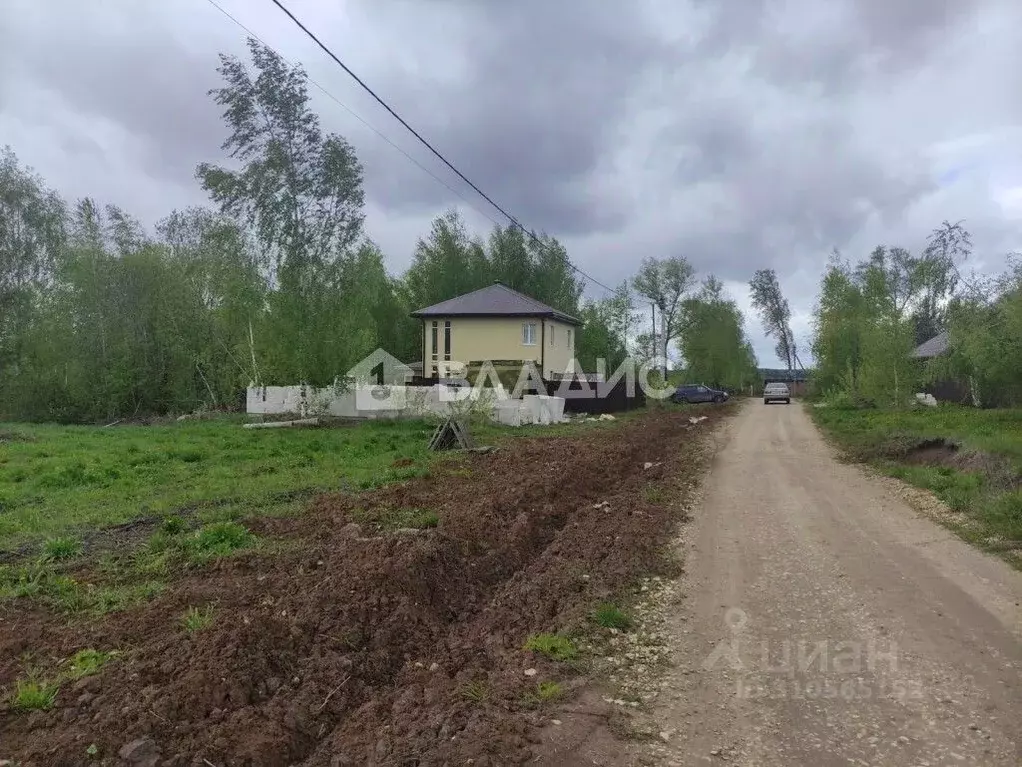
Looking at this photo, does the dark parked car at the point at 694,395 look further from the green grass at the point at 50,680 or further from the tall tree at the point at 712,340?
the green grass at the point at 50,680

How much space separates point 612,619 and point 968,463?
414 inches

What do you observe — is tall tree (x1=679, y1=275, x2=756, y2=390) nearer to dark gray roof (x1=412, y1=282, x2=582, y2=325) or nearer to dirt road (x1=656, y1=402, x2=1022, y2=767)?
dark gray roof (x1=412, y1=282, x2=582, y2=325)

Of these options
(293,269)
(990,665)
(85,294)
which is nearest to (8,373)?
(85,294)

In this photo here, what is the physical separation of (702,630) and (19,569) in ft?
20.0

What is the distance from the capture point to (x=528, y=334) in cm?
3528

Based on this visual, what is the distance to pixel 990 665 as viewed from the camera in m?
4.89

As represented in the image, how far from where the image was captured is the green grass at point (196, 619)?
5131mm

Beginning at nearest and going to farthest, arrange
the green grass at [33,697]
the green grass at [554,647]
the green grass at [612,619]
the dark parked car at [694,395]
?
the green grass at [33,697] → the green grass at [554,647] → the green grass at [612,619] → the dark parked car at [694,395]

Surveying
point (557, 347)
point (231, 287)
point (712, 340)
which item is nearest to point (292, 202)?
point (231, 287)

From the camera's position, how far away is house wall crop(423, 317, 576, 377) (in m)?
35.1

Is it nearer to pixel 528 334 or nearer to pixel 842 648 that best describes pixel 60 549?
pixel 842 648

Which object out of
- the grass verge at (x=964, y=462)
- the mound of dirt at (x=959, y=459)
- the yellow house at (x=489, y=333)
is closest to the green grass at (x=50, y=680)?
the grass verge at (x=964, y=462)

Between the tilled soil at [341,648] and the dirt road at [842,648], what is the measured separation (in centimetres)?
84

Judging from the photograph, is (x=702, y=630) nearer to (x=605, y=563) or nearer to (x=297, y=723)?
(x=605, y=563)
